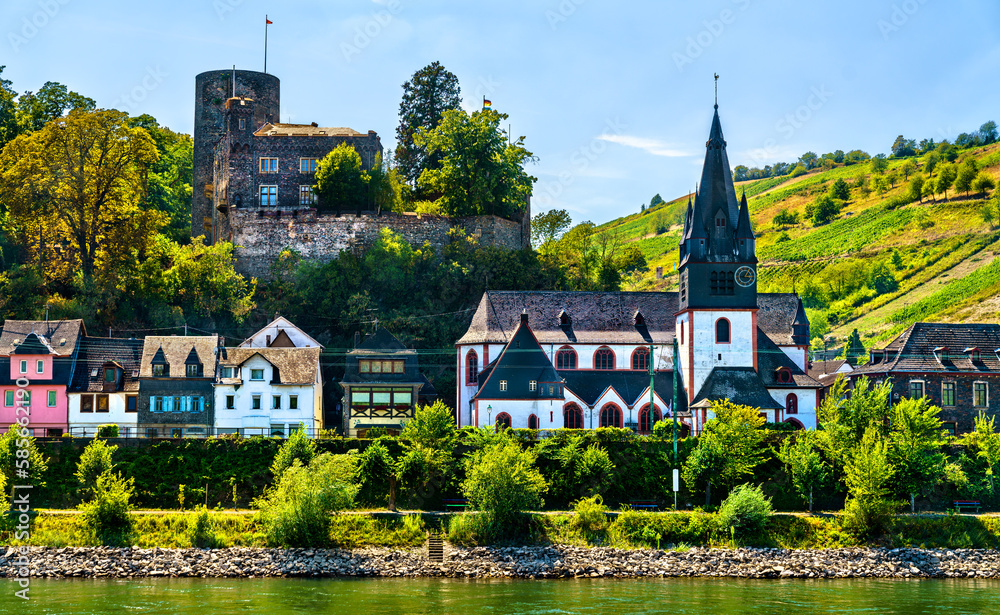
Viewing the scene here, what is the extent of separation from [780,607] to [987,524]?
706 inches

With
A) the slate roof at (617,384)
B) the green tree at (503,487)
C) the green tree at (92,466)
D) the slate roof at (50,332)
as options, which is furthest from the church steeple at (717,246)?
the slate roof at (50,332)

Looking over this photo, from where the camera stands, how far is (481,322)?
72.3m

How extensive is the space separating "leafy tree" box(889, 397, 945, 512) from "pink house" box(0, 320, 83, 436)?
4485cm

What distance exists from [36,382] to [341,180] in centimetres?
2859

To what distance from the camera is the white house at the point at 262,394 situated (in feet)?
213

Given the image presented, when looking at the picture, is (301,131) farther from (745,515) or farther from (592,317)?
(745,515)

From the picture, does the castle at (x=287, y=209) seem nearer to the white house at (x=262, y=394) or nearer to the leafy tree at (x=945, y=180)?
the white house at (x=262, y=394)

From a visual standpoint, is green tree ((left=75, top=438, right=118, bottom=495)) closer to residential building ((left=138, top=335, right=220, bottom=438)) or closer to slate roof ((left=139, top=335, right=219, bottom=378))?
residential building ((left=138, top=335, right=220, bottom=438))

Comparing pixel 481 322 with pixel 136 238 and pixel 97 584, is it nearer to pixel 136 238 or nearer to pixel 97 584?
pixel 136 238

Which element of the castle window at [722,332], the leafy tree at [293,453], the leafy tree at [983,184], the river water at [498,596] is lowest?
the river water at [498,596]

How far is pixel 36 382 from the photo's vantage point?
63.5 meters

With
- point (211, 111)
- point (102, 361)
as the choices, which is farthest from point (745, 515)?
point (211, 111)

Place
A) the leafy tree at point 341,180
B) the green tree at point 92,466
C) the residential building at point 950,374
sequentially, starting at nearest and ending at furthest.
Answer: the green tree at point 92,466 → the residential building at point 950,374 → the leafy tree at point 341,180

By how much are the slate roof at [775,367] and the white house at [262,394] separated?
27334mm
